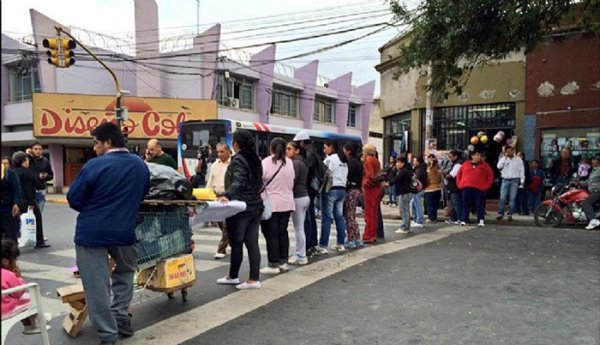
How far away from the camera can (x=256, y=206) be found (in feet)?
20.0

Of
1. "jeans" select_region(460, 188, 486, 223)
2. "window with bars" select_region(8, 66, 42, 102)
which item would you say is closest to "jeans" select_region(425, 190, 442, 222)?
"jeans" select_region(460, 188, 486, 223)

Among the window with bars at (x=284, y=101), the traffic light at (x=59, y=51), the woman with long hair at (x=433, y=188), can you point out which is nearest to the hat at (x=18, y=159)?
the traffic light at (x=59, y=51)

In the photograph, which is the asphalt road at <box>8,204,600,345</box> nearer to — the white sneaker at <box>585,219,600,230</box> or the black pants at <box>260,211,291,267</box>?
the black pants at <box>260,211,291,267</box>

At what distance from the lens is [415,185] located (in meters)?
11.0

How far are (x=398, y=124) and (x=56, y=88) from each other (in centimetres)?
2031

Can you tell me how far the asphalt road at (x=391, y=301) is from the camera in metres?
4.53

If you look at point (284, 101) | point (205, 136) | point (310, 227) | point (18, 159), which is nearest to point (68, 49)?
point (205, 136)

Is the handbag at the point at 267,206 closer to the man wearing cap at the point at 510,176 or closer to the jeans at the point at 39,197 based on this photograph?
the jeans at the point at 39,197

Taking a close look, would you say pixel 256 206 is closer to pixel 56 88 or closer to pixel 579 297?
pixel 579 297

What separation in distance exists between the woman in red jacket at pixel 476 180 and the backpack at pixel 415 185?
108 centimetres

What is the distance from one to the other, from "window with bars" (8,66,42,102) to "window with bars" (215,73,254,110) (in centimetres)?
1040

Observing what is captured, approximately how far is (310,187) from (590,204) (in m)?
6.83

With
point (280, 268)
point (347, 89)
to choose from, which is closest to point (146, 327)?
point (280, 268)

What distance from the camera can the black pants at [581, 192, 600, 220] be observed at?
427 inches
